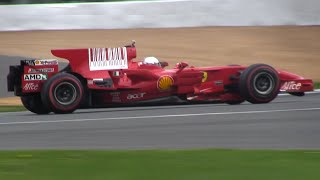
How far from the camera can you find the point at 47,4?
2784 cm

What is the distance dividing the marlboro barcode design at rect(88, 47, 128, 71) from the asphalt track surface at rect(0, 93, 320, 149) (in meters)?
0.83

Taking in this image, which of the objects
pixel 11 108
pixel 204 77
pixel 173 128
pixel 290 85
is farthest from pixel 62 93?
pixel 290 85

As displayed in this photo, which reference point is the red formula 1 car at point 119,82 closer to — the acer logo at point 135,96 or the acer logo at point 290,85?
the acer logo at point 135,96

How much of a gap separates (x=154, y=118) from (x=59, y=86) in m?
2.05

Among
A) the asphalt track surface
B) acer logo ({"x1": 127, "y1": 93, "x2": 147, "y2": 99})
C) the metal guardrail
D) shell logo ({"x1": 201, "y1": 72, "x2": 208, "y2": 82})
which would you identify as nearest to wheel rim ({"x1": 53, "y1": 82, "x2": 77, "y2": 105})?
the asphalt track surface

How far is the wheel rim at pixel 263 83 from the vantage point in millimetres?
16172

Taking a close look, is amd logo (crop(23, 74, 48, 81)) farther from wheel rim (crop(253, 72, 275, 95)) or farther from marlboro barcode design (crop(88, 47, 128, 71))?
wheel rim (crop(253, 72, 275, 95))

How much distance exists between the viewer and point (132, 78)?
1595cm

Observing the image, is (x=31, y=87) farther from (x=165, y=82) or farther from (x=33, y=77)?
(x=165, y=82)
